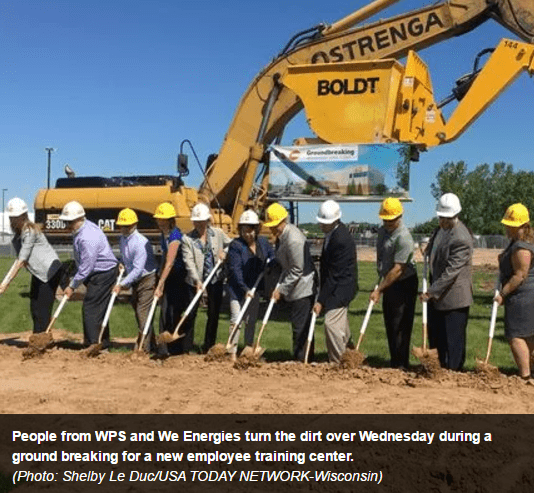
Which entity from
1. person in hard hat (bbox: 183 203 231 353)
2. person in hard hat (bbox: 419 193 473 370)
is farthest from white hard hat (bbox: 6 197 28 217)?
person in hard hat (bbox: 419 193 473 370)

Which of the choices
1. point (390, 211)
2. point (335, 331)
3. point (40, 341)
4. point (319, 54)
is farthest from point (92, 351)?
point (319, 54)

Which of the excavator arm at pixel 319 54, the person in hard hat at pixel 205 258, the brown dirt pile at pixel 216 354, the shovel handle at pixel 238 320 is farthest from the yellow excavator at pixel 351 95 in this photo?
the brown dirt pile at pixel 216 354

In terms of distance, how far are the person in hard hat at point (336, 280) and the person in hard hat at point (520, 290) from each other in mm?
1533

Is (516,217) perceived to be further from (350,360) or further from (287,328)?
(287,328)

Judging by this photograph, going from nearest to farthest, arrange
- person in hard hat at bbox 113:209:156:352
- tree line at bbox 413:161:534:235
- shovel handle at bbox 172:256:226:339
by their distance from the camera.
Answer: shovel handle at bbox 172:256:226:339
person in hard hat at bbox 113:209:156:352
tree line at bbox 413:161:534:235

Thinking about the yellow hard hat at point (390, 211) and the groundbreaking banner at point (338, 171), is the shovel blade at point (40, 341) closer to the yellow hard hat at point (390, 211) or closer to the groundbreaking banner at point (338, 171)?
the yellow hard hat at point (390, 211)

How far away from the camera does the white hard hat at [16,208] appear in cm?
857

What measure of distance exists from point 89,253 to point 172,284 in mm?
1026

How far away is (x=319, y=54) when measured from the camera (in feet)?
43.3

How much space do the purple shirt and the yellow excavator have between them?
4670 millimetres

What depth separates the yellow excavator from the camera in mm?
11898

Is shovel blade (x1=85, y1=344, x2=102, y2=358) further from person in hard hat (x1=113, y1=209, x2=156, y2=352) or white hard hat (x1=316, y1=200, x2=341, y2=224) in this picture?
white hard hat (x1=316, y1=200, x2=341, y2=224)

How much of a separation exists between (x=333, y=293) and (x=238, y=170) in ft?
22.4
